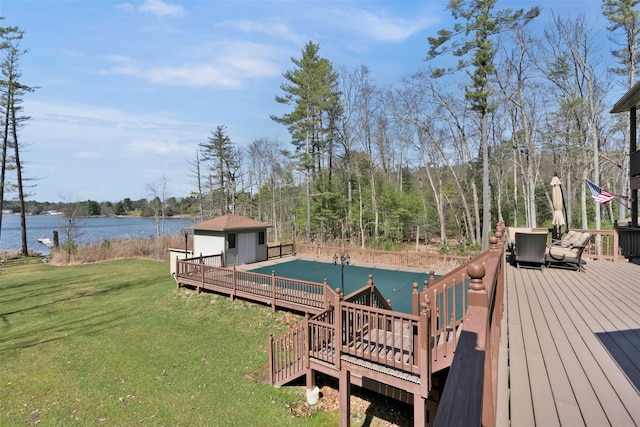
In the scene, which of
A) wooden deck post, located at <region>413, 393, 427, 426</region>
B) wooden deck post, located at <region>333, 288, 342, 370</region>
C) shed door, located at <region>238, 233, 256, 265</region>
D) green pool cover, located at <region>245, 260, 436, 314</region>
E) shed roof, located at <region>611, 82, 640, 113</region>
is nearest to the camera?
wooden deck post, located at <region>413, 393, 427, 426</region>

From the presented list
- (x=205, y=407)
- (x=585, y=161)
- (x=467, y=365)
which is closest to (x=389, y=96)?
(x=585, y=161)

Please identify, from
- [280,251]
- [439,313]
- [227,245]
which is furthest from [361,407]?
[280,251]

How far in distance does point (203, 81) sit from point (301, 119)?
8.42 meters

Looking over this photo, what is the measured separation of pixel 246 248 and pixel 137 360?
28.0 feet

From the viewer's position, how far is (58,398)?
599cm

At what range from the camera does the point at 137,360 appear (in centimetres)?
736

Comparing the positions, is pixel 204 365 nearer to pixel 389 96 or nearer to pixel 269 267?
pixel 269 267

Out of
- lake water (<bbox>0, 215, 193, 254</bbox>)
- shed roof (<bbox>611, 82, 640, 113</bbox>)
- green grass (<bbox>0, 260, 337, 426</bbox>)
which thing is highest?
shed roof (<bbox>611, 82, 640, 113</bbox>)

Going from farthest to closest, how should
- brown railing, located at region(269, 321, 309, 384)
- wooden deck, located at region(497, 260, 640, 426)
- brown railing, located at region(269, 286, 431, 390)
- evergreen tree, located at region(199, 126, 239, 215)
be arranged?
evergreen tree, located at region(199, 126, 239, 215) < brown railing, located at region(269, 321, 309, 384) < brown railing, located at region(269, 286, 431, 390) < wooden deck, located at region(497, 260, 640, 426)

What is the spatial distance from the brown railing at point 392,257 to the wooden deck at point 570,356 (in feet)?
26.6

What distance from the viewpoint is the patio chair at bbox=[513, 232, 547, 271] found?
5844 mm

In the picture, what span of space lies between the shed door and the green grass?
3649 millimetres

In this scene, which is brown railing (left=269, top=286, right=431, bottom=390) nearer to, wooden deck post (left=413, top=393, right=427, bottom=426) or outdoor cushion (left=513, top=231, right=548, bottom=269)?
wooden deck post (left=413, top=393, right=427, bottom=426)

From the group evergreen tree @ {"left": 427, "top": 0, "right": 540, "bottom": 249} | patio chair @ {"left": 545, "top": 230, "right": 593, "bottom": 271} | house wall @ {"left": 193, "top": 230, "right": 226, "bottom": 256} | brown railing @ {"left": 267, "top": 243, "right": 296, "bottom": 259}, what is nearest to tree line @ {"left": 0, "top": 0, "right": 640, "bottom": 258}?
evergreen tree @ {"left": 427, "top": 0, "right": 540, "bottom": 249}
